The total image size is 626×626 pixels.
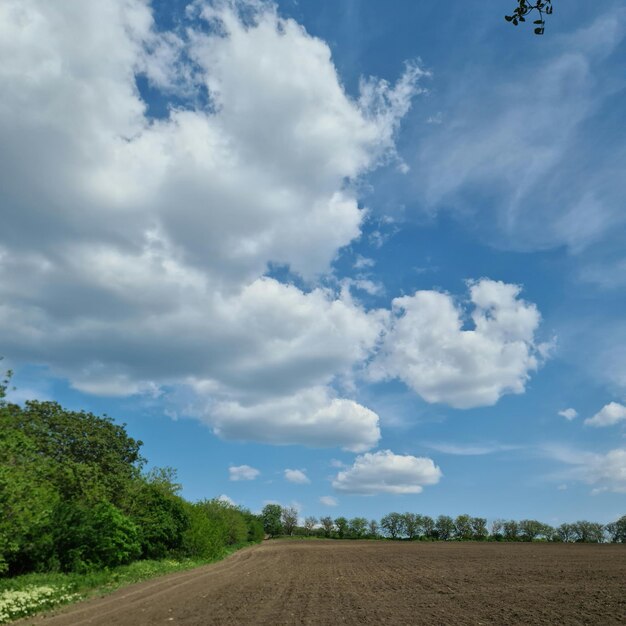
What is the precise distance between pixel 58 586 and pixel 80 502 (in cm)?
1220

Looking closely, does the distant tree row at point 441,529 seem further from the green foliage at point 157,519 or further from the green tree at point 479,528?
the green foliage at point 157,519

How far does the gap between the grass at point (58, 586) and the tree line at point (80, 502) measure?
40.7 inches

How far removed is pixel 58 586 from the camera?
78.8 ft

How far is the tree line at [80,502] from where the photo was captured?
2505 cm


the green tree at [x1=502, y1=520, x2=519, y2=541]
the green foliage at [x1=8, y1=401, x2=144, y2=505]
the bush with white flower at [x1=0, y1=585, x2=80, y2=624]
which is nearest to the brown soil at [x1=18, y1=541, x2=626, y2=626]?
the bush with white flower at [x1=0, y1=585, x2=80, y2=624]

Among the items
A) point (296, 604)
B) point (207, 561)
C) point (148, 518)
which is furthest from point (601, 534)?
point (296, 604)

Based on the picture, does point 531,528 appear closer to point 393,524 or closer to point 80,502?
point 393,524

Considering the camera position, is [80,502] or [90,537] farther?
[80,502]

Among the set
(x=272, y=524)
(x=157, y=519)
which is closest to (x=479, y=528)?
(x=272, y=524)

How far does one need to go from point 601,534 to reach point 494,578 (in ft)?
504

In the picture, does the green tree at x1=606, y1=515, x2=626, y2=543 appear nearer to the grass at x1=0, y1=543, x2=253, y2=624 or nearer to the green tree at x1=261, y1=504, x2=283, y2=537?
the green tree at x1=261, y1=504, x2=283, y2=537

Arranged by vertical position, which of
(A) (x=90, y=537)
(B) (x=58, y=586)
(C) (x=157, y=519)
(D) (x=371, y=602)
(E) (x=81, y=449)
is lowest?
(B) (x=58, y=586)

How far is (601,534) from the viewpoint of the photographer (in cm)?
15225

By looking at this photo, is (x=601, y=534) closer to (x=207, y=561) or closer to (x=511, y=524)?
(x=511, y=524)
